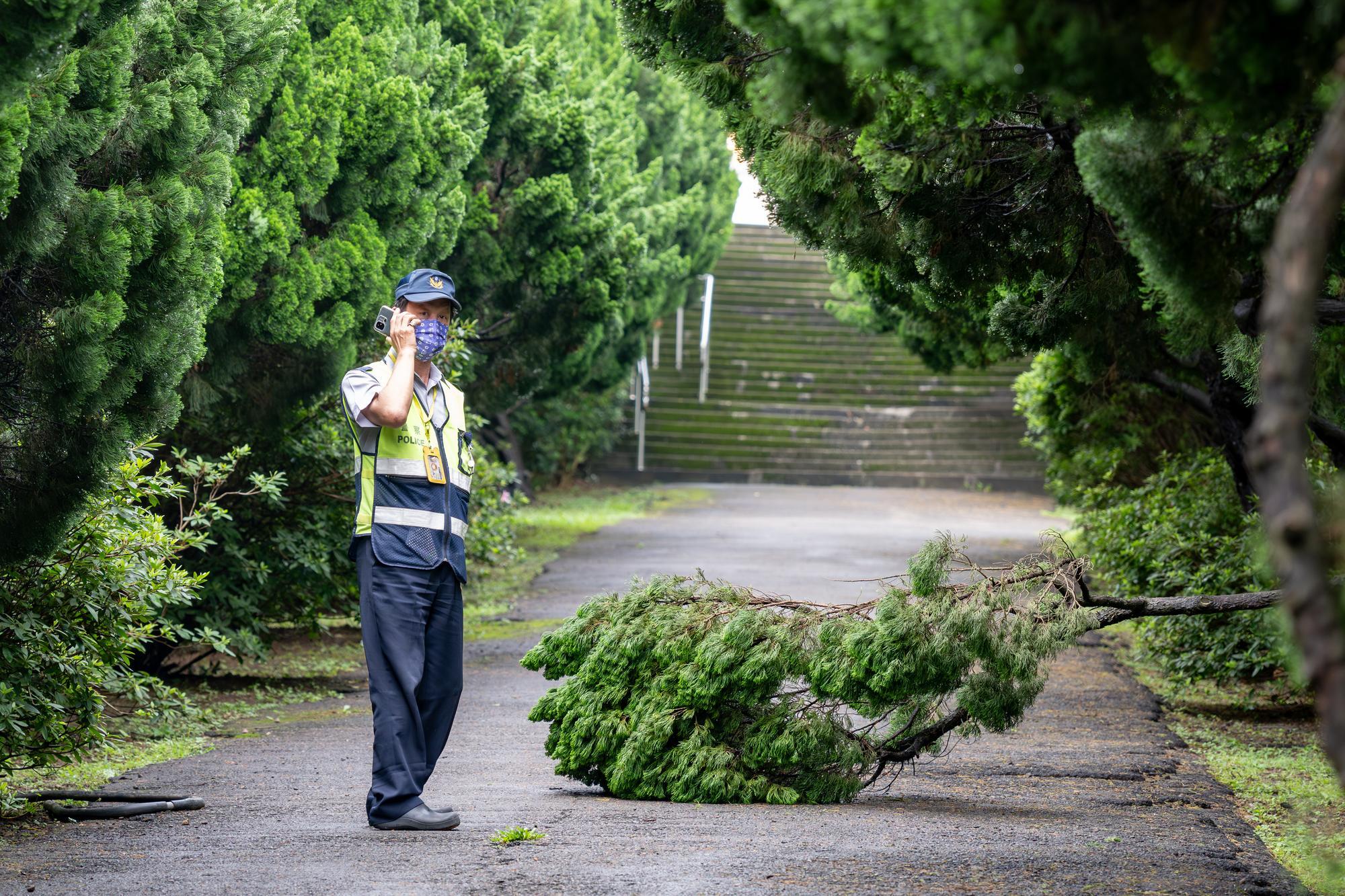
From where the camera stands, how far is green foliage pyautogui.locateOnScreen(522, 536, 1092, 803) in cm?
500

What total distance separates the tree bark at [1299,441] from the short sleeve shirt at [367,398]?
11.9ft

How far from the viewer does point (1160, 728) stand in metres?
7.71

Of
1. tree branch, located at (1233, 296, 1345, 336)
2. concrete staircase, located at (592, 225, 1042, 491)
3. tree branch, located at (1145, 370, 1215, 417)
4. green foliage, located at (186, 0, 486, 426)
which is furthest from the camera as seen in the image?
concrete staircase, located at (592, 225, 1042, 491)

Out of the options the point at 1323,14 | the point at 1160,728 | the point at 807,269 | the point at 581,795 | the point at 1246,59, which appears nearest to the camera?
the point at 1323,14

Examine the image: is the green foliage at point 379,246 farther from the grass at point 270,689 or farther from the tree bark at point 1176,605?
the tree bark at point 1176,605

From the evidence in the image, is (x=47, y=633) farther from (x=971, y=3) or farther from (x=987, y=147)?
(x=971, y=3)

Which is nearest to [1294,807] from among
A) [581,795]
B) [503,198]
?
[581,795]

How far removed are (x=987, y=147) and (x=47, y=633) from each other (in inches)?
Result: 164

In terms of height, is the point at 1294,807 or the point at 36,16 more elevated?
the point at 36,16

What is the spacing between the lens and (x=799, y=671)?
5.32m

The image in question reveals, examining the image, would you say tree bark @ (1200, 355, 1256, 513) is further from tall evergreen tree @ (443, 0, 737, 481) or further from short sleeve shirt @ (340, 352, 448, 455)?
tall evergreen tree @ (443, 0, 737, 481)

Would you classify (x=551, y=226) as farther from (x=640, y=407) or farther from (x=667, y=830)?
(x=640, y=407)

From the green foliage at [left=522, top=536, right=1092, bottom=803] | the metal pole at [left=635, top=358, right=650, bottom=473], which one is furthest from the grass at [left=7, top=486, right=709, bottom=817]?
the metal pole at [left=635, top=358, right=650, bottom=473]

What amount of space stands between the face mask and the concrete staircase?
58.5 feet
